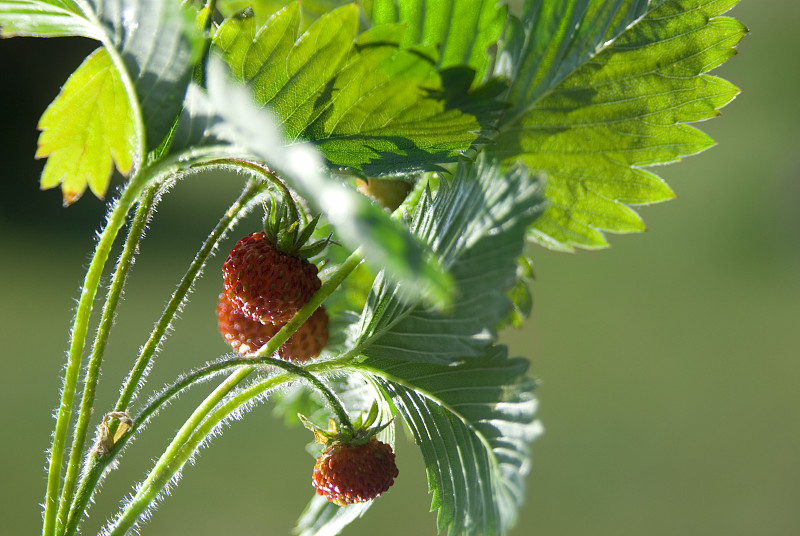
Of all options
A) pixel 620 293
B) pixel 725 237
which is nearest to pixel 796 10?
pixel 725 237

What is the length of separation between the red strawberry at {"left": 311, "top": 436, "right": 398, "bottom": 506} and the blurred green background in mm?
2179

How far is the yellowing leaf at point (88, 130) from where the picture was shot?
0.34 metres

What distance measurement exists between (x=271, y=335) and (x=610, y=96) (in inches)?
7.5

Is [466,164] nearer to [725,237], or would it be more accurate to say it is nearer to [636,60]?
[636,60]

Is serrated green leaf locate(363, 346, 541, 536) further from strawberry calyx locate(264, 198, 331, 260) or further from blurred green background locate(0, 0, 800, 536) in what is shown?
blurred green background locate(0, 0, 800, 536)

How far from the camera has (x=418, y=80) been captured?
0.28 metres

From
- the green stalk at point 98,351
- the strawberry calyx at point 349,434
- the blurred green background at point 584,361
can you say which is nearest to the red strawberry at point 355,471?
the strawberry calyx at point 349,434

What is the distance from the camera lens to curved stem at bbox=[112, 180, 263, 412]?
295 millimetres

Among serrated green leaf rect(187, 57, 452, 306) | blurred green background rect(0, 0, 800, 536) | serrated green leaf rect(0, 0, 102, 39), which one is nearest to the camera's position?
serrated green leaf rect(187, 57, 452, 306)

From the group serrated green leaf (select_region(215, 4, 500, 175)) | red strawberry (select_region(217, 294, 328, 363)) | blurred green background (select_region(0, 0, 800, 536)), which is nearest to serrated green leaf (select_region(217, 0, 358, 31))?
serrated green leaf (select_region(215, 4, 500, 175))

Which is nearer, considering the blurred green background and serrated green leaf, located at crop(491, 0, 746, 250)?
serrated green leaf, located at crop(491, 0, 746, 250)

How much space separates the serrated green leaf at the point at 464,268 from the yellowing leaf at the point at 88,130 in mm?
144

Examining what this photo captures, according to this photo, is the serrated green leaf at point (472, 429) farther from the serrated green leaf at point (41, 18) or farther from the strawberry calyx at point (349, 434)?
the serrated green leaf at point (41, 18)

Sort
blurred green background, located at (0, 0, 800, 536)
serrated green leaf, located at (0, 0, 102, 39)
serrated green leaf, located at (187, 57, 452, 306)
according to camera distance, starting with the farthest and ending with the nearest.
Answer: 1. blurred green background, located at (0, 0, 800, 536)
2. serrated green leaf, located at (0, 0, 102, 39)
3. serrated green leaf, located at (187, 57, 452, 306)
